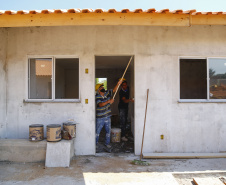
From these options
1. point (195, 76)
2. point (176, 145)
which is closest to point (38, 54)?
point (176, 145)

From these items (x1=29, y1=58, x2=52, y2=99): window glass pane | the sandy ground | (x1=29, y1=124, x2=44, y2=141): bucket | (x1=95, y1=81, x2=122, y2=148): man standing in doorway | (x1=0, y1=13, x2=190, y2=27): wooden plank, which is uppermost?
(x1=0, y1=13, x2=190, y2=27): wooden plank

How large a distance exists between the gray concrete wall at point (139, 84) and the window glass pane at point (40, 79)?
0.22 metres

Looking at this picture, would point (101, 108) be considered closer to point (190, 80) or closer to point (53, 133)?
point (53, 133)

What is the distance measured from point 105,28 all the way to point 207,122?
3.79 m

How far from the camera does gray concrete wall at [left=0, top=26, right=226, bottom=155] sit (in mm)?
5582

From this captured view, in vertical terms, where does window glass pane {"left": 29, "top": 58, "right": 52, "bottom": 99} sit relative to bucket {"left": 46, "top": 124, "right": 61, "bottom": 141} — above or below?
above

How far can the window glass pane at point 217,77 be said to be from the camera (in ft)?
18.8

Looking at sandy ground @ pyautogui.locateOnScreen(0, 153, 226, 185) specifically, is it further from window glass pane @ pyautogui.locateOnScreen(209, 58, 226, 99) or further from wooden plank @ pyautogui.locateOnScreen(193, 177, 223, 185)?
window glass pane @ pyautogui.locateOnScreen(209, 58, 226, 99)

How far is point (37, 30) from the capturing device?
565 cm

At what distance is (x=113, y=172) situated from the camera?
4.52m

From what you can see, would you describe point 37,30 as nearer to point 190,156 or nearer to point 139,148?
point 139,148

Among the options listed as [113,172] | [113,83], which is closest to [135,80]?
[113,172]

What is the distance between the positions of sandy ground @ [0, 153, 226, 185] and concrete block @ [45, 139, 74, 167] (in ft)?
0.54

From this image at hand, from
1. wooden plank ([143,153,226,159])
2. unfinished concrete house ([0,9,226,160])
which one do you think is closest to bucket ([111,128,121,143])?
unfinished concrete house ([0,9,226,160])
